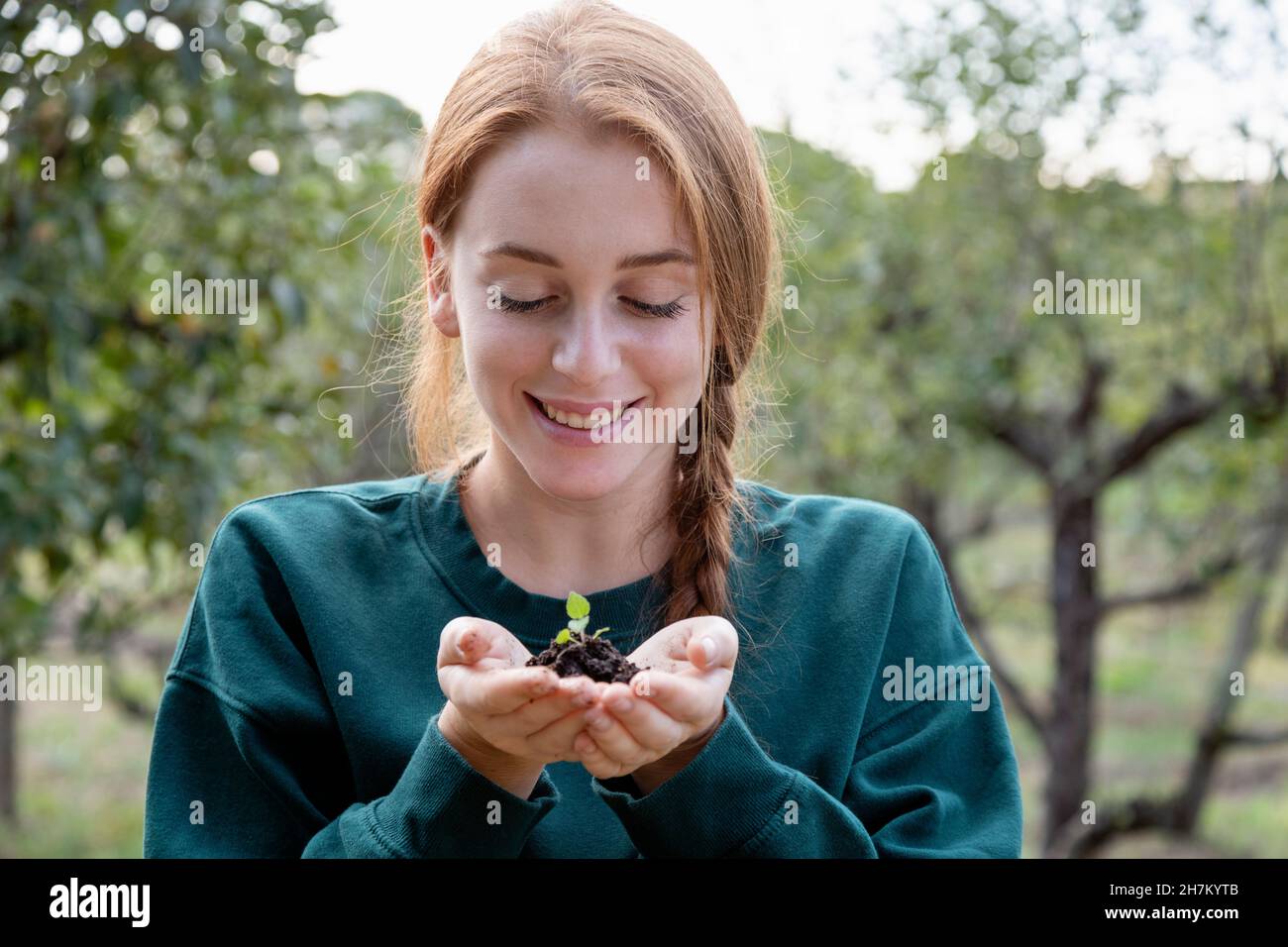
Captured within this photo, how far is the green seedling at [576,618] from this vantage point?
5.08 feet

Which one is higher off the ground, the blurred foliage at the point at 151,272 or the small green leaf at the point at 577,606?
the blurred foliage at the point at 151,272

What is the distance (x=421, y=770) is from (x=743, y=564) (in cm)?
55

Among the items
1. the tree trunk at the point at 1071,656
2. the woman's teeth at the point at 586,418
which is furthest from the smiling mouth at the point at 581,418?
the tree trunk at the point at 1071,656

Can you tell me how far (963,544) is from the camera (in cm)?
598

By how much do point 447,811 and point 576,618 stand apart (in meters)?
0.32

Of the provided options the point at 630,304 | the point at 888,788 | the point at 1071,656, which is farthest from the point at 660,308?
the point at 1071,656

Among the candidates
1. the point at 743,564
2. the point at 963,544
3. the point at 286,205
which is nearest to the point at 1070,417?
the point at 963,544

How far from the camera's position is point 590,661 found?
1.47 metres

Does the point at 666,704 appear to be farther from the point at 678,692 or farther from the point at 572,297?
the point at 572,297

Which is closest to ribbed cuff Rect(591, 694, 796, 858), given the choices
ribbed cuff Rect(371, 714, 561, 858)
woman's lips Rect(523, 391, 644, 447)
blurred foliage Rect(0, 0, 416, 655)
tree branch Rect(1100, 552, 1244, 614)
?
ribbed cuff Rect(371, 714, 561, 858)

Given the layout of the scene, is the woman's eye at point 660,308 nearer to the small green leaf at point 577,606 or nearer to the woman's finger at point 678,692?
the small green leaf at point 577,606

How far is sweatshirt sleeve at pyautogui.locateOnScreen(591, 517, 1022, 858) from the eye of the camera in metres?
1.39
